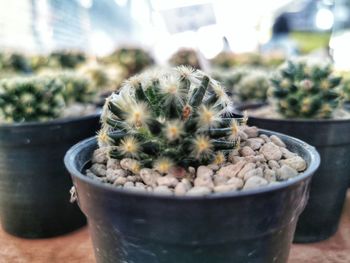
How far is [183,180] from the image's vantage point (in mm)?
1058

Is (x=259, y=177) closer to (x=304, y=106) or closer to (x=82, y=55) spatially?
(x=304, y=106)

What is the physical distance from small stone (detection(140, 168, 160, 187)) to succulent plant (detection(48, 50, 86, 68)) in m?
3.72

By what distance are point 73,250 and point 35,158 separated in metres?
0.50

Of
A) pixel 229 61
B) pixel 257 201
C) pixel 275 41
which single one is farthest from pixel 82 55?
pixel 275 41

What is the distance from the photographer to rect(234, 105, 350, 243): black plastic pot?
5.69 ft

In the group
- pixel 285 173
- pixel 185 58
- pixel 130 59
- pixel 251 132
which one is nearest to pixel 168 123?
pixel 285 173

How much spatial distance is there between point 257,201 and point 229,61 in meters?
5.50

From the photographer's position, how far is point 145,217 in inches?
36.3

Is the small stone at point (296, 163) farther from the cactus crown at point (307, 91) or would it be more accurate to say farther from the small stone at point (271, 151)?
the cactus crown at point (307, 91)

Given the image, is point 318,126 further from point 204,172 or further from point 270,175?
point 204,172

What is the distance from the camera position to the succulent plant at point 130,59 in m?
4.83

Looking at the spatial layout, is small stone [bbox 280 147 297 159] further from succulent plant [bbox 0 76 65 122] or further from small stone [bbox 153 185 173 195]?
succulent plant [bbox 0 76 65 122]

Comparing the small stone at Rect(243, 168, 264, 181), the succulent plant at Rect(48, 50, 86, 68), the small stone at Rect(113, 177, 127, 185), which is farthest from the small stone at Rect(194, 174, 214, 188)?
the succulent plant at Rect(48, 50, 86, 68)

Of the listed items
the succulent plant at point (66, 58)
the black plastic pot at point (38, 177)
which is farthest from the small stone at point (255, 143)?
the succulent plant at point (66, 58)
